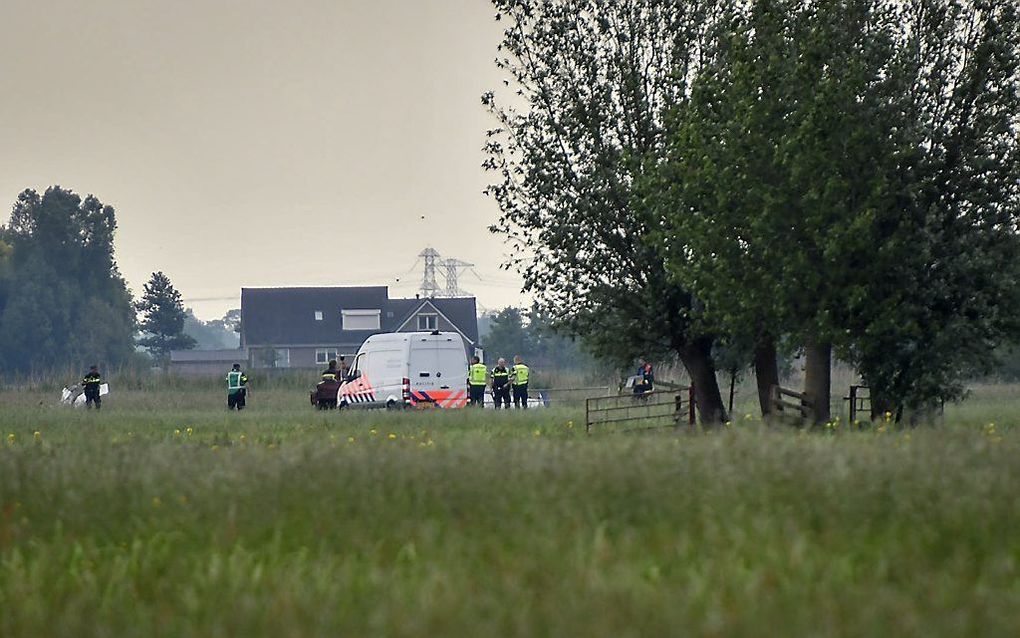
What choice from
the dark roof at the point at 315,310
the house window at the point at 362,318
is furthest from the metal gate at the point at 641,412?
the house window at the point at 362,318

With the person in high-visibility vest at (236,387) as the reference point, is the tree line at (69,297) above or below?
above

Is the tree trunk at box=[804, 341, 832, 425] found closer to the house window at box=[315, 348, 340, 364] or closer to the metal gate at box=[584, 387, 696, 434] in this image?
the metal gate at box=[584, 387, 696, 434]

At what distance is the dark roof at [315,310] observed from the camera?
410 ft

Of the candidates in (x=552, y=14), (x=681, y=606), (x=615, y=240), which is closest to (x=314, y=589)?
(x=681, y=606)

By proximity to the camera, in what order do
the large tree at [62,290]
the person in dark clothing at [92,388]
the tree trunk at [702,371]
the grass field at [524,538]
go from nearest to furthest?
the grass field at [524,538]
the tree trunk at [702,371]
the person in dark clothing at [92,388]
the large tree at [62,290]

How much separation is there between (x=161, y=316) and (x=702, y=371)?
10114 centimetres

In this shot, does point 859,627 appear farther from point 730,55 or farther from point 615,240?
point 615,240

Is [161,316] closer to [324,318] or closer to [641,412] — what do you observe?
[324,318]

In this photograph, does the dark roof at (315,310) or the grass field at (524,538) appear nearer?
the grass field at (524,538)

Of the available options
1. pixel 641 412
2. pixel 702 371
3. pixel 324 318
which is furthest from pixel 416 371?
pixel 324 318

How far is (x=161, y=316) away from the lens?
426 ft

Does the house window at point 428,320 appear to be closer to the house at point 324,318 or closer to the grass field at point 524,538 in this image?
the house at point 324,318

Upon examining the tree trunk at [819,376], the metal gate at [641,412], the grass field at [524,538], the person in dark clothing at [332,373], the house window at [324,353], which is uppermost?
the house window at [324,353]

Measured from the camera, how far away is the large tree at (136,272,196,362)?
12875 cm
